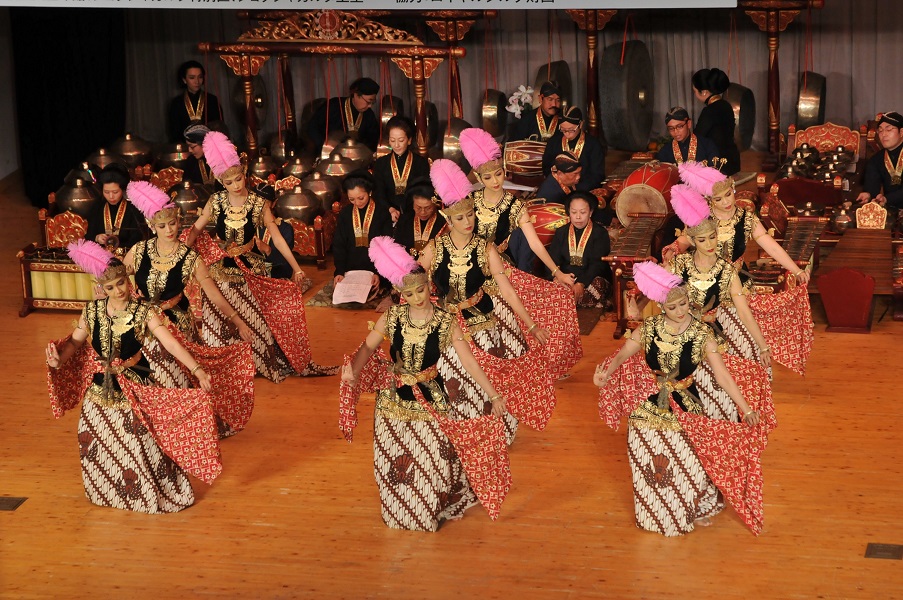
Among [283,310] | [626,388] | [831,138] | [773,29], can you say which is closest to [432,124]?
[773,29]

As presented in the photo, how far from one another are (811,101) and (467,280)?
5316 millimetres

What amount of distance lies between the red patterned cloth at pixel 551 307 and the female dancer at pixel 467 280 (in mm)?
495

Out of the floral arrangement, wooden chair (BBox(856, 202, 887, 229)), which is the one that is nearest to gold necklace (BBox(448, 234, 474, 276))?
wooden chair (BBox(856, 202, 887, 229))

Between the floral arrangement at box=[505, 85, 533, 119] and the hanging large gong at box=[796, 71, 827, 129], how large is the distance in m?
2.02

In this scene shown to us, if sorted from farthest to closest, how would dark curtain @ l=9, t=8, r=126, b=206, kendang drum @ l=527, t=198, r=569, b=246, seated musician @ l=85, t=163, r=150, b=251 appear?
dark curtain @ l=9, t=8, r=126, b=206 → kendang drum @ l=527, t=198, r=569, b=246 → seated musician @ l=85, t=163, r=150, b=251

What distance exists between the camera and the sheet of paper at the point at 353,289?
8406 millimetres

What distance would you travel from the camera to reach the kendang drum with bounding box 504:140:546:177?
9.70 m

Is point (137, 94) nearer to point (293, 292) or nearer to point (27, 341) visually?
point (27, 341)

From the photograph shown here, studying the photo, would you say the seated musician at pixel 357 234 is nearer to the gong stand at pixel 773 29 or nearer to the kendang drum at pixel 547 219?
the kendang drum at pixel 547 219

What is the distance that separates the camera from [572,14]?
11.0 meters

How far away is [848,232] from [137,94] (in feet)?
21.8

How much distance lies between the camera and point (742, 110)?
1075 cm

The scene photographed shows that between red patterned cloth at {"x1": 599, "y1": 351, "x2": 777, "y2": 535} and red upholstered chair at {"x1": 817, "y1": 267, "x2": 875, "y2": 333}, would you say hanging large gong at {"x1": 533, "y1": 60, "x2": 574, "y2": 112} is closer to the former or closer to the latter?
red upholstered chair at {"x1": 817, "y1": 267, "x2": 875, "y2": 333}

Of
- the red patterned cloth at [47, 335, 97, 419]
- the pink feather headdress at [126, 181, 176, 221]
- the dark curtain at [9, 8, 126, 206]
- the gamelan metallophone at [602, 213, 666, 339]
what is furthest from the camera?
the dark curtain at [9, 8, 126, 206]
